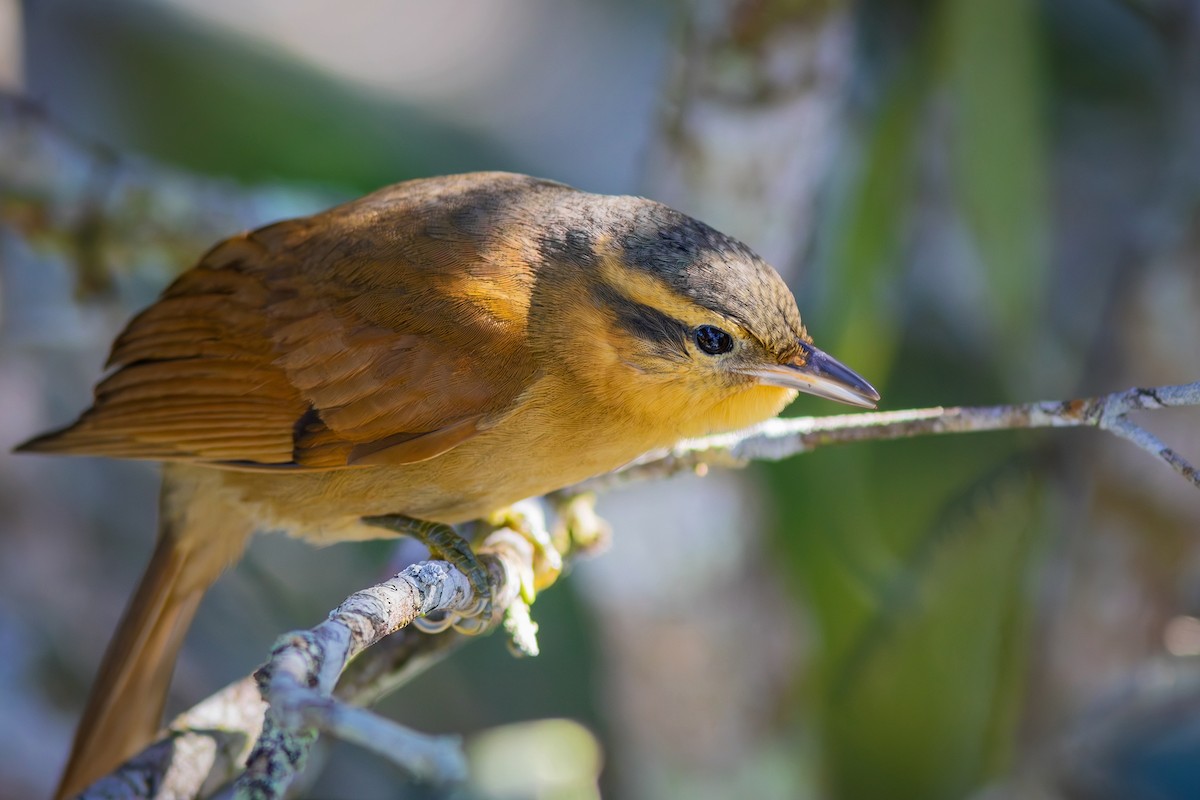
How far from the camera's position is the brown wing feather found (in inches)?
107

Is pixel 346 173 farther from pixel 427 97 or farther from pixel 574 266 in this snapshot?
pixel 574 266

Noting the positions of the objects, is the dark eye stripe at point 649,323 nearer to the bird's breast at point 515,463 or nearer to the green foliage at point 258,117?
the bird's breast at point 515,463

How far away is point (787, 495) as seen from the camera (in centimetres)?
437

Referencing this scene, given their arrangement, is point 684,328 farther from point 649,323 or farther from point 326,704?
point 326,704

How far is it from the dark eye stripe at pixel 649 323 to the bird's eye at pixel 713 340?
0.04m

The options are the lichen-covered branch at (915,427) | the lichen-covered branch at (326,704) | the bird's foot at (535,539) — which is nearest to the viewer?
the lichen-covered branch at (326,704)

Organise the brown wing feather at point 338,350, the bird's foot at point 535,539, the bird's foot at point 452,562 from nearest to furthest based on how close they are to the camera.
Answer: the bird's foot at point 452,562
the brown wing feather at point 338,350
the bird's foot at point 535,539

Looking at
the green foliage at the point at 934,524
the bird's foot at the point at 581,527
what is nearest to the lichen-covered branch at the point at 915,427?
the bird's foot at the point at 581,527

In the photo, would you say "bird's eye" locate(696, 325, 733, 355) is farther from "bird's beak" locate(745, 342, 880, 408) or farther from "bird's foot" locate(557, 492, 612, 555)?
"bird's foot" locate(557, 492, 612, 555)

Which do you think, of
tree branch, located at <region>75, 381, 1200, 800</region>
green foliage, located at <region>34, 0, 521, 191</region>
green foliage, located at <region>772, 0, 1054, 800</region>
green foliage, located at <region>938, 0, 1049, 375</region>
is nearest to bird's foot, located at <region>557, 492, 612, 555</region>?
tree branch, located at <region>75, 381, 1200, 800</region>

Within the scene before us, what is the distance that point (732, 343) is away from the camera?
259 cm

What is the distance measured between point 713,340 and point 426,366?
0.67 metres

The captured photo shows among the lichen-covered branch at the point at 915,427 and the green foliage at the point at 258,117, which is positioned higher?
the green foliage at the point at 258,117

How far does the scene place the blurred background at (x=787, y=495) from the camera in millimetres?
3639
